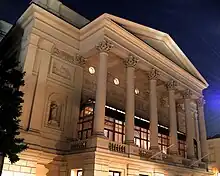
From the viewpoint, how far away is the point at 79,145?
18.6 metres

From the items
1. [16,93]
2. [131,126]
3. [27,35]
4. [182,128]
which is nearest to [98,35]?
[27,35]

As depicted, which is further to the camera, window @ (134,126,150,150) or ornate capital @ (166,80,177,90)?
ornate capital @ (166,80,177,90)

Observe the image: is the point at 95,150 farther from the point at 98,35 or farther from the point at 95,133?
the point at 98,35

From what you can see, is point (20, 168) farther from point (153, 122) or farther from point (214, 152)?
point (214, 152)

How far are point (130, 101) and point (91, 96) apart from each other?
12.8 ft

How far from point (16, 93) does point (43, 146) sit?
5087mm

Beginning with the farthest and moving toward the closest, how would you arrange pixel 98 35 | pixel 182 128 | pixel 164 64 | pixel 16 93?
pixel 182 128 → pixel 164 64 → pixel 98 35 → pixel 16 93

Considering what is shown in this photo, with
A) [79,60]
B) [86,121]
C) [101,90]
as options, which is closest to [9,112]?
[101,90]

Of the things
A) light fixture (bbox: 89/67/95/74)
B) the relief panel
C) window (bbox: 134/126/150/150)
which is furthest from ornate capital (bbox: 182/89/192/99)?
the relief panel

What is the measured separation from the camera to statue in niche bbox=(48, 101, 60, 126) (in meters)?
19.6

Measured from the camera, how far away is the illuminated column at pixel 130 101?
19812 millimetres

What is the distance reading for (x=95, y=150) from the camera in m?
16.7

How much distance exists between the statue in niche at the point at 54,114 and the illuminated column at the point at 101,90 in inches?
132

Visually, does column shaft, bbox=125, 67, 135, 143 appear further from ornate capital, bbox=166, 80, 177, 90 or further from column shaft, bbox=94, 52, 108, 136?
ornate capital, bbox=166, 80, 177, 90
